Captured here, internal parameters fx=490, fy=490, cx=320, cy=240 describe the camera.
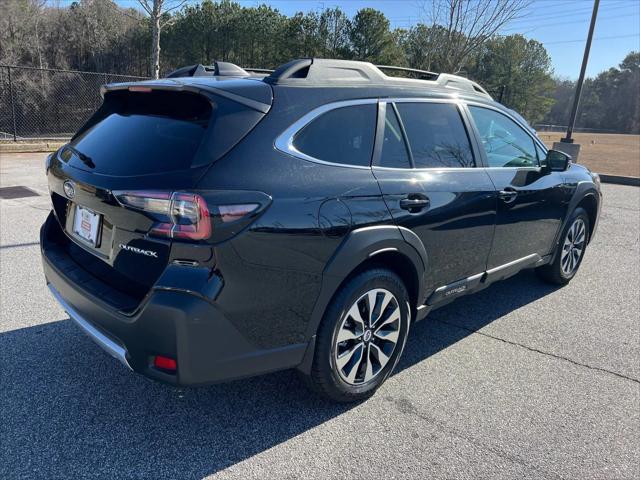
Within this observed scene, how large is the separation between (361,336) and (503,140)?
225cm

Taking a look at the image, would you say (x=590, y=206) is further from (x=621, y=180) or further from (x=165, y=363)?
(x=621, y=180)

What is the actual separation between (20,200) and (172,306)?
667 cm

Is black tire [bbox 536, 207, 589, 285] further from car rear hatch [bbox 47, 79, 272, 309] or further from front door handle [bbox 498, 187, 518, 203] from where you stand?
car rear hatch [bbox 47, 79, 272, 309]

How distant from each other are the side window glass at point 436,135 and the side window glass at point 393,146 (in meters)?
0.07

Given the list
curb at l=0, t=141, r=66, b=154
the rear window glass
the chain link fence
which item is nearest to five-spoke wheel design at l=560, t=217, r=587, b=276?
the rear window glass

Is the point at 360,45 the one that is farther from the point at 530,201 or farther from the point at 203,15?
the point at 530,201

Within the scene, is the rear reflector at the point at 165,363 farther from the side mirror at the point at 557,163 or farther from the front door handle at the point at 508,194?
the side mirror at the point at 557,163

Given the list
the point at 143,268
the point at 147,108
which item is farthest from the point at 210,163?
the point at 147,108

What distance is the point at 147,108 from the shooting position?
2.67m

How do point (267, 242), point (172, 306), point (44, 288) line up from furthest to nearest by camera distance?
point (44, 288)
point (267, 242)
point (172, 306)

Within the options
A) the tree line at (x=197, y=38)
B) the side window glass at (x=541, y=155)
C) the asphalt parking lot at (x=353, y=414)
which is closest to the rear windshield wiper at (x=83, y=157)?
the asphalt parking lot at (x=353, y=414)

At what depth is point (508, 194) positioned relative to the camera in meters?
3.71

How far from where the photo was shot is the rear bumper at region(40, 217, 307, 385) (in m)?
2.08

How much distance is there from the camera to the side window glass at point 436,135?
3.10 meters
